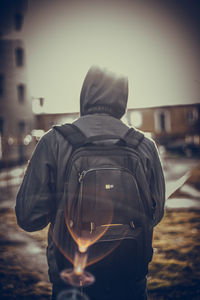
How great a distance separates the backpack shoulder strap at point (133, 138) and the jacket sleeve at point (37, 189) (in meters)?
0.39

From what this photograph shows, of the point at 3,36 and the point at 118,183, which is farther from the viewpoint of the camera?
the point at 3,36

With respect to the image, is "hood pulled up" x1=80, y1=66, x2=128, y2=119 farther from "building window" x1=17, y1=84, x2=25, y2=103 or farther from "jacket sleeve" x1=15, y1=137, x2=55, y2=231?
"building window" x1=17, y1=84, x2=25, y2=103

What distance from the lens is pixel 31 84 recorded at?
2.72 meters

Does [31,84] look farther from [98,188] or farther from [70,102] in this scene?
[98,188]

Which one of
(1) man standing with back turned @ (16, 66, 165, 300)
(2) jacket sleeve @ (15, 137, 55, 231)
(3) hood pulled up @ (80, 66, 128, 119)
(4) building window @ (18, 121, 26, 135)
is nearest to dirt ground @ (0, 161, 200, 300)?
(1) man standing with back turned @ (16, 66, 165, 300)

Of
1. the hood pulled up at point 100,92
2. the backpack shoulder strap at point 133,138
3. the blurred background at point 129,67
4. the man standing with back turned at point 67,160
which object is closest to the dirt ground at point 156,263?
the blurred background at point 129,67

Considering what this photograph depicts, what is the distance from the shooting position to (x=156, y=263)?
3062mm

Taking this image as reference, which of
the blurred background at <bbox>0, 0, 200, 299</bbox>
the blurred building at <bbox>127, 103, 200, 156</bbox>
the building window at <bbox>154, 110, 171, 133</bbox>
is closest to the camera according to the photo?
the blurred background at <bbox>0, 0, 200, 299</bbox>

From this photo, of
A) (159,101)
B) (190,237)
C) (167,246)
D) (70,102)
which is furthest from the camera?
(190,237)

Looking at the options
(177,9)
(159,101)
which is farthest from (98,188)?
(177,9)

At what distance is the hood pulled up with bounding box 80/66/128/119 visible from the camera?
1.36 meters

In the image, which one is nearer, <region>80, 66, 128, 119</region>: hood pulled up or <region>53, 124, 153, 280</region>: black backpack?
<region>53, 124, 153, 280</region>: black backpack

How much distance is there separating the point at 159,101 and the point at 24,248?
8.91 ft

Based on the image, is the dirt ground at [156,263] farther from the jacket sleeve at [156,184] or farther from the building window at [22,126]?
the building window at [22,126]
